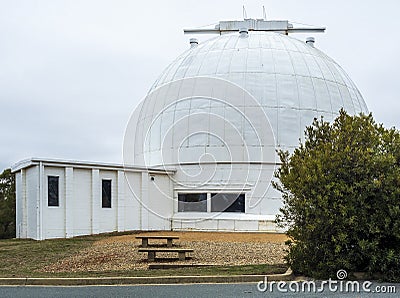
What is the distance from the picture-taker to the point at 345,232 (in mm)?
11141

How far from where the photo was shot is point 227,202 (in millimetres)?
25281

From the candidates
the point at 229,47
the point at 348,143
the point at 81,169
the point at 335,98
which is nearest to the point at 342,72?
the point at 335,98

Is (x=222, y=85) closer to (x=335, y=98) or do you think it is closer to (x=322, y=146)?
(x=335, y=98)

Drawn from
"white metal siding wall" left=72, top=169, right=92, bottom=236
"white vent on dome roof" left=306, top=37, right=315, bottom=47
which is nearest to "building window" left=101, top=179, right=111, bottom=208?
"white metal siding wall" left=72, top=169, right=92, bottom=236

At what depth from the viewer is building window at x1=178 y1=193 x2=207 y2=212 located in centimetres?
2550

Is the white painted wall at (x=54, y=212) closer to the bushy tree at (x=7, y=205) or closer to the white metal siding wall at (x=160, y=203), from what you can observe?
Result: the white metal siding wall at (x=160, y=203)

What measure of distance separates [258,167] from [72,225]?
353 inches

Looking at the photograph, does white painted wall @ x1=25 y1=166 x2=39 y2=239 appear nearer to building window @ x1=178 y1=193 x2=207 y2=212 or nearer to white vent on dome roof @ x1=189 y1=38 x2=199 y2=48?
building window @ x1=178 y1=193 x2=207 y2=212

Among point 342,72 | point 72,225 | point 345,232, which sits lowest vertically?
point 72,225

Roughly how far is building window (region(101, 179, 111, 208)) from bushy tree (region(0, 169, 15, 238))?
14858mm

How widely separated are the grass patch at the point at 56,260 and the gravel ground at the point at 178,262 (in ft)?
1.64

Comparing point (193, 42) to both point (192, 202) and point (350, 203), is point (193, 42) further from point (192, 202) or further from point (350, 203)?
point (350, 203)

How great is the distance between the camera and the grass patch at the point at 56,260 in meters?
11.5

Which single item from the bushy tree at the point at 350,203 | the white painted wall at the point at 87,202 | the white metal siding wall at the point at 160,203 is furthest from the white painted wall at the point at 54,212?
the bushy tree at the point at 350,203
